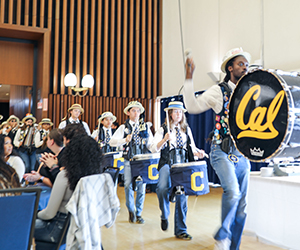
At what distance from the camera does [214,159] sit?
8.46 ft

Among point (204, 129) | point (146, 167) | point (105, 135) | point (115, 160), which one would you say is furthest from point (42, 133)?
point (146, 167)

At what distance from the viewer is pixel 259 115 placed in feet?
6.39

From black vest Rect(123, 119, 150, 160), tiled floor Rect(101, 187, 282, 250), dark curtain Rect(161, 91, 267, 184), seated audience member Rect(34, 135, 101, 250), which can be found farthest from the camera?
dark curtain Rect(161, 91, 267, 184)

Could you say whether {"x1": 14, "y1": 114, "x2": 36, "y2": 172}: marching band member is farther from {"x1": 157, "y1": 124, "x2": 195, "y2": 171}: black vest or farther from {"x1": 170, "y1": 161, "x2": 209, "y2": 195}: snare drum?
{"x1": 170, "y1": 161, "x2": 209, "y2": 195}: snare drum

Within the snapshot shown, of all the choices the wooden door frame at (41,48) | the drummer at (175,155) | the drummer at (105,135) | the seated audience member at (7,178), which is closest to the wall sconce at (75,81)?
the wooden door frame at (41,48)

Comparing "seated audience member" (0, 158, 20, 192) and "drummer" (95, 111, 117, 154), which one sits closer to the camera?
"seated audience member" (0, 158, 20, 192)

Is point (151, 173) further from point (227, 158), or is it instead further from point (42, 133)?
point (42, 133)

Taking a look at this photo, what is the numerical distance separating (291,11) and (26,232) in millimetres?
5238

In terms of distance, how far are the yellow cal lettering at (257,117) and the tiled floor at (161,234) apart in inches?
58.0

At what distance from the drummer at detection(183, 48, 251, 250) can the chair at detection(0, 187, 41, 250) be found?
1411mm

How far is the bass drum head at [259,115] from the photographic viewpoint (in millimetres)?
1821

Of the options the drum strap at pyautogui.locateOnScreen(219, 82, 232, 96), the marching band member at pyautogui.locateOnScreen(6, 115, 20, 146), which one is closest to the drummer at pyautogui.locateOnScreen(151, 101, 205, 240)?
the drum strap at pyautogui.locateOnScreen(219, 82, 232, 96)

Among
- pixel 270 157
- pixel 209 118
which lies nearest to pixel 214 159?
pixel 270 157

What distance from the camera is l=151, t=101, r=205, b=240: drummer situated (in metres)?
3.38
